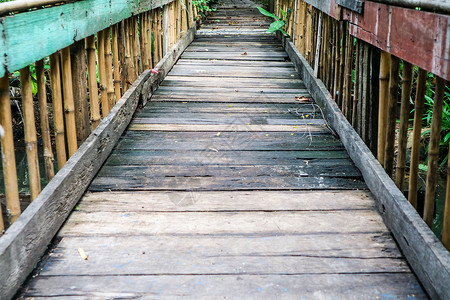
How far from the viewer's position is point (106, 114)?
3.15m

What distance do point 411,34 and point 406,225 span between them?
0.72m

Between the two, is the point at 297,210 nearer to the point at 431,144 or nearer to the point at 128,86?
the point at 431,144

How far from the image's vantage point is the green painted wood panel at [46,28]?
160 centimetres

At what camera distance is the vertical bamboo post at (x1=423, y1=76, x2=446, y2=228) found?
5.62 ft

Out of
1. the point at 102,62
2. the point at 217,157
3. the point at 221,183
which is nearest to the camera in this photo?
the point at 221,183

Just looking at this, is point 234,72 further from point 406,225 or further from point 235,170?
point 406,225

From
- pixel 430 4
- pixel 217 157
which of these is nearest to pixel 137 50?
pixel 217 157

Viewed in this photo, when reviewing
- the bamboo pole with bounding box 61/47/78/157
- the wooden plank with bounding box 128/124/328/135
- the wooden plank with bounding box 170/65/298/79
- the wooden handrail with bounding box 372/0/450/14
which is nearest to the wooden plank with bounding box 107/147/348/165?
the bamboo pole with bounding box 61/47/78/157

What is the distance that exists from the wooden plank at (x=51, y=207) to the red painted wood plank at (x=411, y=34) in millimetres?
1464

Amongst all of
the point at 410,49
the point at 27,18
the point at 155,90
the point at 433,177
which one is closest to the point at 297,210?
the point at 433,177

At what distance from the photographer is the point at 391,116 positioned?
225 centimetres

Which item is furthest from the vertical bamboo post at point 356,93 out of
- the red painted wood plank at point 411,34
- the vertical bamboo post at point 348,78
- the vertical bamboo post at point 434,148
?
the vertical bamboo post at point 434,148

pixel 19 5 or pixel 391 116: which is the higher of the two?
pixel 19 5

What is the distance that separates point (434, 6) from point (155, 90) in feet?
10.2
